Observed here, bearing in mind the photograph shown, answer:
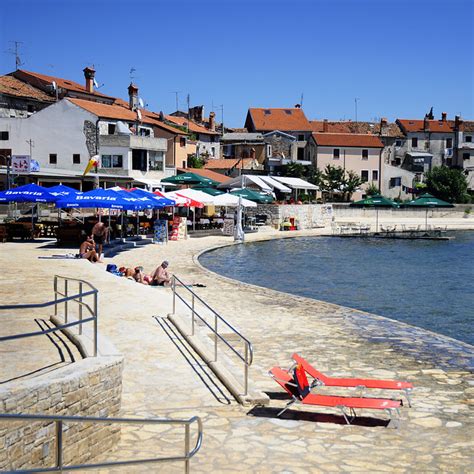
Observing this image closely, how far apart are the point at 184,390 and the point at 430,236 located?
4548 cm

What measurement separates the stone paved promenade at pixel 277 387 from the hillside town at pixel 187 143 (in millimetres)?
30220

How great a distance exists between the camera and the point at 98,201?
28.1 meters

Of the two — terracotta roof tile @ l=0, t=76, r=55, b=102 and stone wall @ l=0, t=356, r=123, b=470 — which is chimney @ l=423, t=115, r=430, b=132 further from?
stone wall @ l=0, t=356, r=123, b=470

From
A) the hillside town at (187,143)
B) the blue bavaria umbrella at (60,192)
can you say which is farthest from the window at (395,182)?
the blue bavaria umbrella at (60,192)

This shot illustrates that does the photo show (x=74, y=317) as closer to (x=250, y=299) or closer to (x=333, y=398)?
(x=333, y=398)

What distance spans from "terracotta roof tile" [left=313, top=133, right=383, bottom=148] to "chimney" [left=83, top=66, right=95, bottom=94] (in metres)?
27.7

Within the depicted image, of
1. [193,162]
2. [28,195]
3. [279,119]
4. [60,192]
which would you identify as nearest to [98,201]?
[60,192]

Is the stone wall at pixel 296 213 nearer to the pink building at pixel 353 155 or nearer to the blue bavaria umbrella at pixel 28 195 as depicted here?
the blue bavaria umbrella at pixel 28 195

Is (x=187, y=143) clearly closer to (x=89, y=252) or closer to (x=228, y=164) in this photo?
(x=228, y=164)

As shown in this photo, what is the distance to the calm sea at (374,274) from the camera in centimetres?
2164

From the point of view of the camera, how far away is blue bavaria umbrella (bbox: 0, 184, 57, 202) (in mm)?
29453

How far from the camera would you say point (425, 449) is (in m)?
8.84

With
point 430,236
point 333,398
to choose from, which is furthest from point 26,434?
point 430,236

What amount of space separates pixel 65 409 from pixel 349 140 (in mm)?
81914
